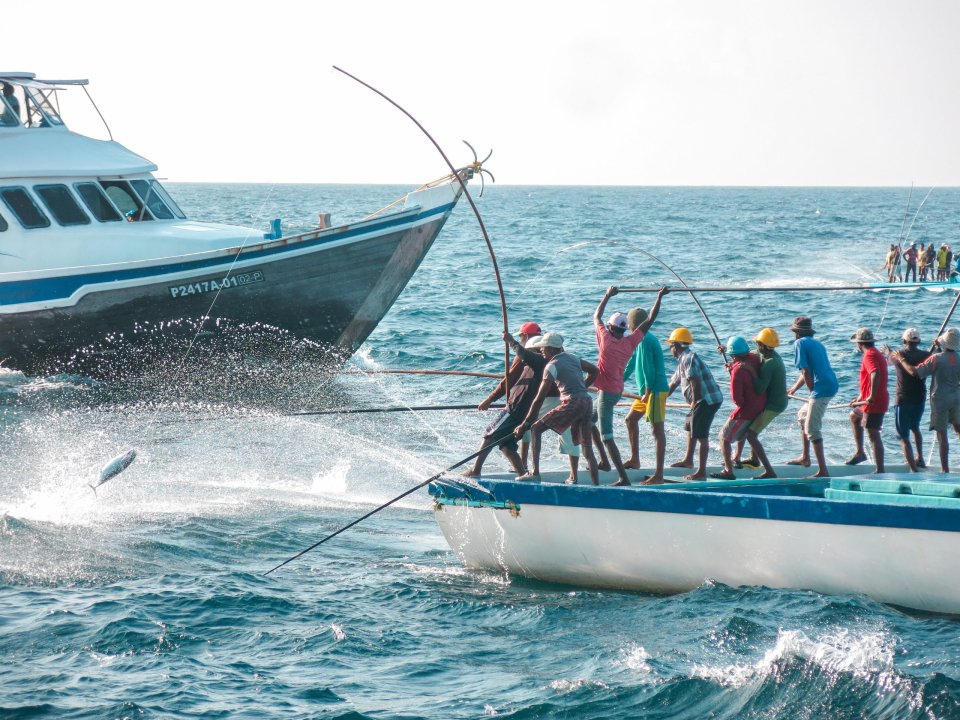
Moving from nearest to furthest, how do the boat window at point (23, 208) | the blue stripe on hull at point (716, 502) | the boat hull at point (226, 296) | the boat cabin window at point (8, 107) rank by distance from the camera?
the blue stripe on hull at point (716, 502) → the boat hull at point (226, 296) → the boat window at point (23, 208) → the boat cabin window at point (8, 107)

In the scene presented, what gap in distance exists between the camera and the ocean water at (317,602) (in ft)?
25.1

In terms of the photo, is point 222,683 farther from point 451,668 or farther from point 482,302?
point 482,302

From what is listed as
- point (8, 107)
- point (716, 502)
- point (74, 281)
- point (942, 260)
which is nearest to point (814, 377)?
point (716, 502)

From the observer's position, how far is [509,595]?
9773 millimetres

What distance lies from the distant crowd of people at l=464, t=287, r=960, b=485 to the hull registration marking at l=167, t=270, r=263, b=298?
797cm

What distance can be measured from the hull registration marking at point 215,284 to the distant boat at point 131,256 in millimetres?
15

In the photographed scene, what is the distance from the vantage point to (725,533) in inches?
369

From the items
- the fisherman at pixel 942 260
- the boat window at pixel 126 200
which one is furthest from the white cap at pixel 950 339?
the fisherman at pixel 942 260

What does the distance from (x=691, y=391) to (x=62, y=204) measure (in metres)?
11.7

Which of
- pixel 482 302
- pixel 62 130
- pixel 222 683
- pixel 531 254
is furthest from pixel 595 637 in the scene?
pixel 531 254

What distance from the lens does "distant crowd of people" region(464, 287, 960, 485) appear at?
997 cm

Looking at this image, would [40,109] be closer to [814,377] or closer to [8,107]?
[8,107]

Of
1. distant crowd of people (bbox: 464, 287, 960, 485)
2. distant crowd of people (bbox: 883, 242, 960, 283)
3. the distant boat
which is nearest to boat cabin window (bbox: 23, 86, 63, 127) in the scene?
the distant boat

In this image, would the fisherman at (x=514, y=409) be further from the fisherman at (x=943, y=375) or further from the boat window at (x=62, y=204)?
the boat window at (x=62, y=204)
